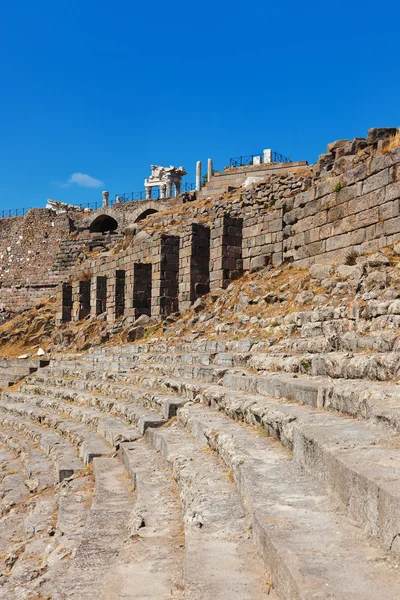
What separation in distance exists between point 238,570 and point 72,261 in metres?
29.9

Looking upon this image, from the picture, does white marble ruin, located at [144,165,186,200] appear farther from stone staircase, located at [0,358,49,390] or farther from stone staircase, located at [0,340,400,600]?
stone staircase, located at [0,340,400,600]

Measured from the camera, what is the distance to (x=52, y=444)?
7.93m

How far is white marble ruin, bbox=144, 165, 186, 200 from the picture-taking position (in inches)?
1823

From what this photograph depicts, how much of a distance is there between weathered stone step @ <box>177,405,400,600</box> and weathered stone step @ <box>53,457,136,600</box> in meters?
0.70

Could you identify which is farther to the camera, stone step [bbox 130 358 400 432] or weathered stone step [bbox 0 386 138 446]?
weathered stone step [bbox 0 386 138 446]

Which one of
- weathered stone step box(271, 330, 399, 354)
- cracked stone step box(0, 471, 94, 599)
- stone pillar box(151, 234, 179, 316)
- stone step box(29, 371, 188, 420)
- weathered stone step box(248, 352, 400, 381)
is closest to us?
cracked stone step box(0, 471, 94, 599)

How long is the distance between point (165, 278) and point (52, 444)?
918 centimetres

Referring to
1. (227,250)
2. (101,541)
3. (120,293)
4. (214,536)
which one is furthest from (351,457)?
(120,293)

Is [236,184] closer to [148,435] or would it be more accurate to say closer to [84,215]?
[84,215]

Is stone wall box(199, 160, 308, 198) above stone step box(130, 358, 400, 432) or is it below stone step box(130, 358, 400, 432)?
above

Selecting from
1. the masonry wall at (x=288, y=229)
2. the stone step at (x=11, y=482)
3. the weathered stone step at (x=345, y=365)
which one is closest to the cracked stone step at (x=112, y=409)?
the stone step at (x=11, y=482)

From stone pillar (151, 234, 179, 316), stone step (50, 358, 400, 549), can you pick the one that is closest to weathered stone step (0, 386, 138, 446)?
stone step (50, 358, 400, 549)

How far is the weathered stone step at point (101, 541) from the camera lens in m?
2.74

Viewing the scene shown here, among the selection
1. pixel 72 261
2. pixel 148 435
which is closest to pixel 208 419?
pixel 148 435
